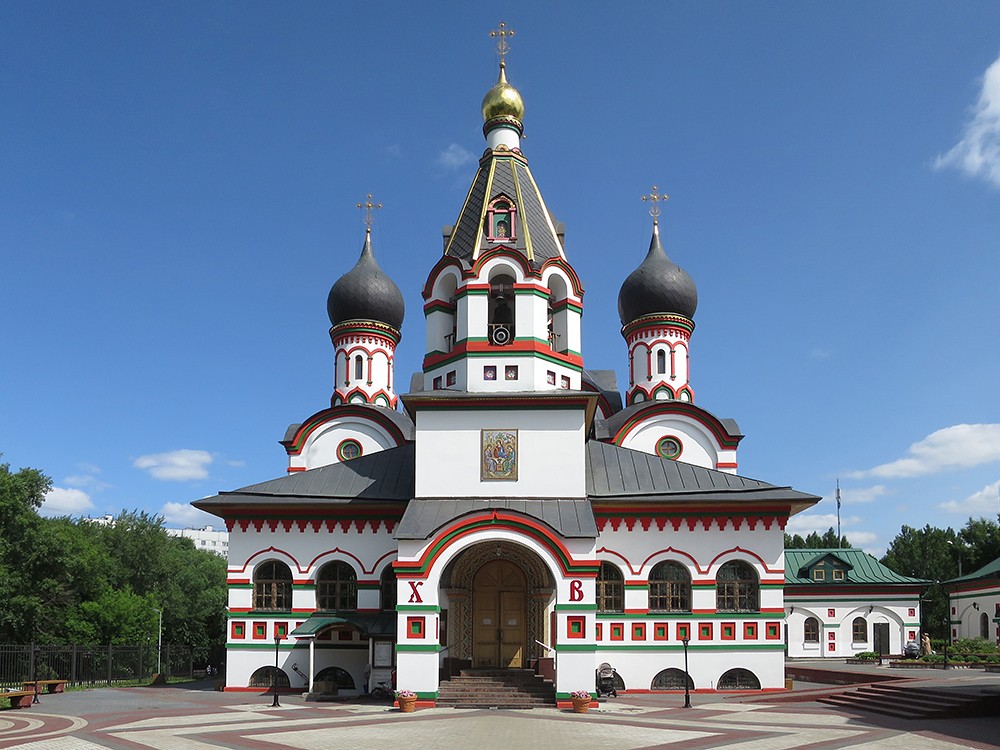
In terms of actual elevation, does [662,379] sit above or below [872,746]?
above

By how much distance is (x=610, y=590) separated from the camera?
A: 912 inches

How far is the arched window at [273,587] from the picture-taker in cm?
2377

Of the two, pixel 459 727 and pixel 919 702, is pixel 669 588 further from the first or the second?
pixel 459 727

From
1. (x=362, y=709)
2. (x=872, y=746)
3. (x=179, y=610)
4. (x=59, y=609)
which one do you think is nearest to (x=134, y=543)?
(x=179, y=610)

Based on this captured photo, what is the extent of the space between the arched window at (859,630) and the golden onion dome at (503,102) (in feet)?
87.7

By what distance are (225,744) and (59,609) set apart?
79.5 ft

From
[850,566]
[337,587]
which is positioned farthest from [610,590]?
[850,566]

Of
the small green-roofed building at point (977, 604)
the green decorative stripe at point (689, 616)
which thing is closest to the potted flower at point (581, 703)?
the green decorative stripe at point (689, 616)

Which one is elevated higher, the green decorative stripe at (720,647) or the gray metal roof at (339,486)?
the gray metal roof at (339,486)

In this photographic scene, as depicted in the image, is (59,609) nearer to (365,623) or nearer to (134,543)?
(134,543)

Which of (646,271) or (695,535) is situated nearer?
(695,535)

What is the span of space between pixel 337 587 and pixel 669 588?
27.5ft

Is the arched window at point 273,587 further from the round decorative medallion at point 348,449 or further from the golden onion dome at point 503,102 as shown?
the golden onion dome at point 503,102

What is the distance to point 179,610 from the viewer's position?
46750 millimetres
